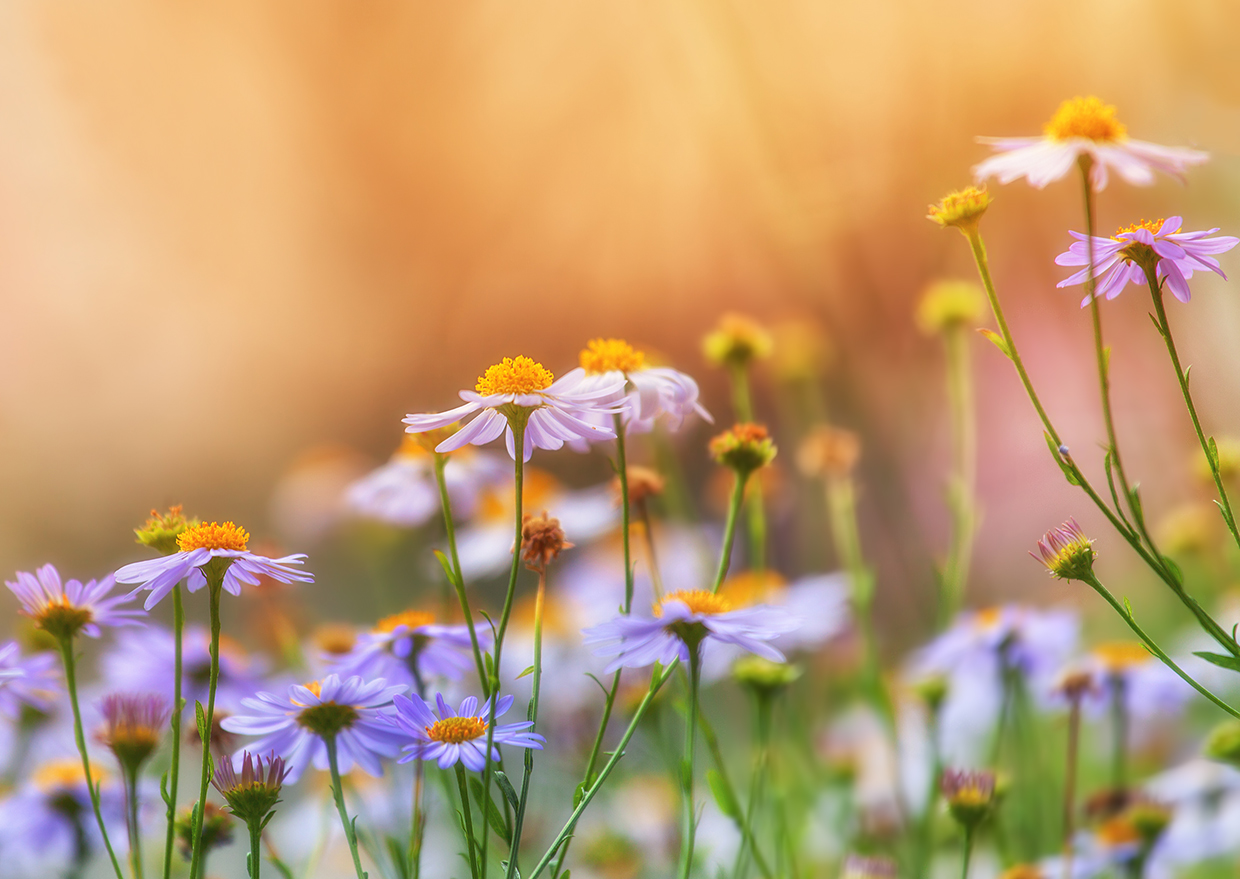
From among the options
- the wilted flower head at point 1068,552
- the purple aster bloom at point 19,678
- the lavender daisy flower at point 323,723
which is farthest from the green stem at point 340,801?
the wilted flower head at point 1068,552

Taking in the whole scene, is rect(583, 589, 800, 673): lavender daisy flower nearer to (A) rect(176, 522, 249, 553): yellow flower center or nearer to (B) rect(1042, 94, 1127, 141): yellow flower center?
(A) rect(176, 522, 249, 553): yellow flower center

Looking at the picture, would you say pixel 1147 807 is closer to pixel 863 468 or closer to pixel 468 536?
pixel 468 536

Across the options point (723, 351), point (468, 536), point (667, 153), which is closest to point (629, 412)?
point (723, 351)

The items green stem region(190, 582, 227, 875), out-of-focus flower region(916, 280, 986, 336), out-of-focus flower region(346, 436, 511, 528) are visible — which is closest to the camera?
green stem region(190, 582, 227, 875)

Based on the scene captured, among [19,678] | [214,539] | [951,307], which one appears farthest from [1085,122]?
[19,678]

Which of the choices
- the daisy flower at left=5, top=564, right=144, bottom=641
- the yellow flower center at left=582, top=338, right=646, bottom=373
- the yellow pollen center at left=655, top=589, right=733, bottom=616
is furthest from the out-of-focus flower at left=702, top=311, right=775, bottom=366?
the daisy flower at left=5, top=564, right=144, bottom=641

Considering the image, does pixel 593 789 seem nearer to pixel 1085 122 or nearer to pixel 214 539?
pixel 214 539
